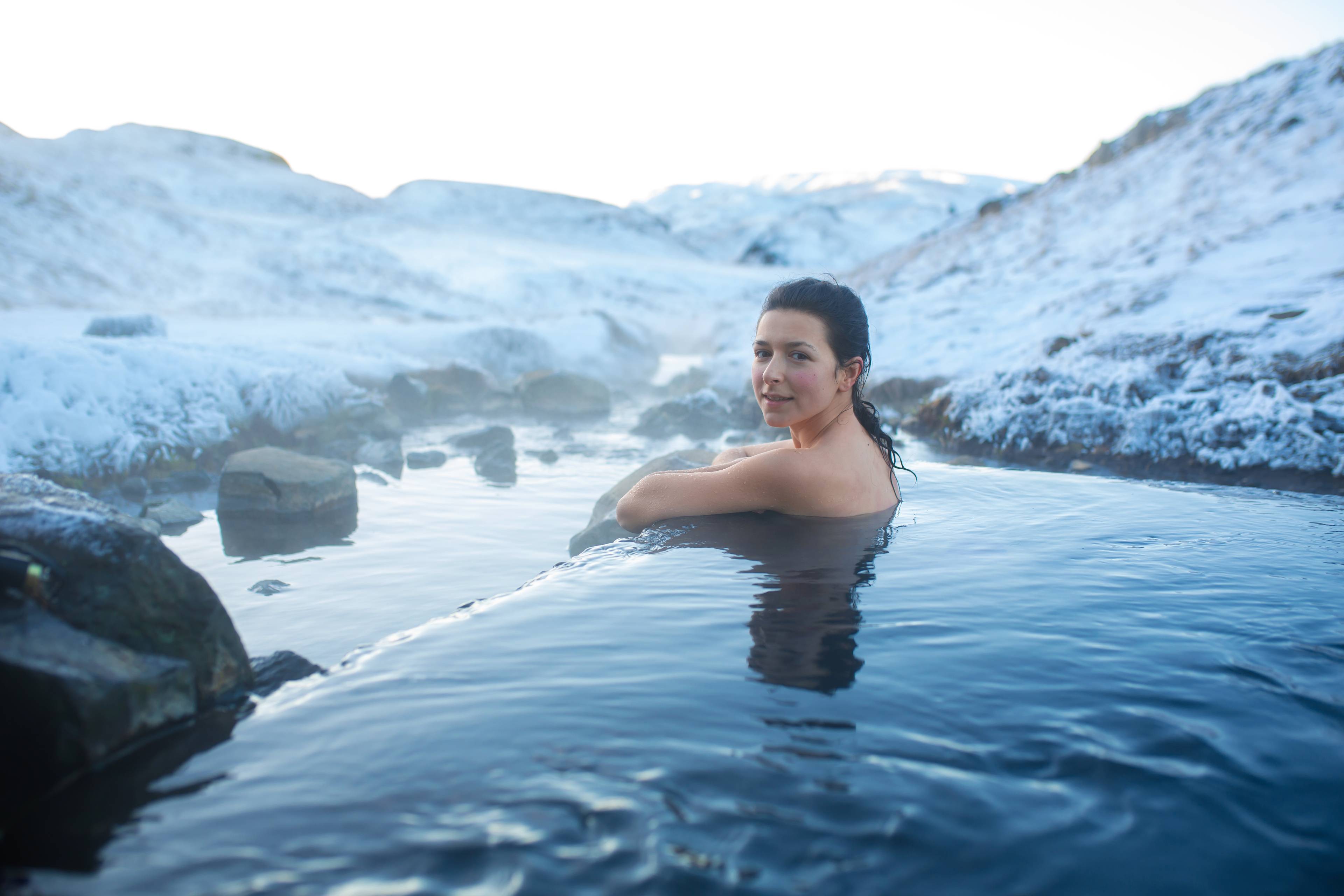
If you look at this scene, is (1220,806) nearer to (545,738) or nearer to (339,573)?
(545,738)

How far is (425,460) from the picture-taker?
7.75 m

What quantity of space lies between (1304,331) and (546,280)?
916 inches

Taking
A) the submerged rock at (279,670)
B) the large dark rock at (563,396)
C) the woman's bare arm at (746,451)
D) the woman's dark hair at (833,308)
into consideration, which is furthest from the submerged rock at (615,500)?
the large dark rock at (563,396)

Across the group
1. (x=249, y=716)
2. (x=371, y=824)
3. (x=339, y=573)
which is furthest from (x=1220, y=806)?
(x=339, y=573)

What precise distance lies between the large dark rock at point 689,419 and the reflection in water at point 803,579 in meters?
6.15

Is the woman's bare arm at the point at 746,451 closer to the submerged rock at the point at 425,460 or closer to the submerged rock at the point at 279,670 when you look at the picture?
the submerged rock at the point at 279,670

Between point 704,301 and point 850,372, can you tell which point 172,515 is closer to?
point 850,372

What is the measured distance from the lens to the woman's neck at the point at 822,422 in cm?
346

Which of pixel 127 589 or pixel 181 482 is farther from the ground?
pixel 127 589

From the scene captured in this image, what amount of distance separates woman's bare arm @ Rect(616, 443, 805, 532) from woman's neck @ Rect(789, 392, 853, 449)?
0.25 metres

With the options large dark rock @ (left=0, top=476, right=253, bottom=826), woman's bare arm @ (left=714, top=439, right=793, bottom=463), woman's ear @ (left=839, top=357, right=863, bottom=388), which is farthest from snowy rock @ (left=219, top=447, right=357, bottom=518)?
woman's ear @ (left=839, top=357, right=863, bottom=388)

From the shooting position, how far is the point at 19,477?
7.38 ft

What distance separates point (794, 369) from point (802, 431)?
1.35 ft

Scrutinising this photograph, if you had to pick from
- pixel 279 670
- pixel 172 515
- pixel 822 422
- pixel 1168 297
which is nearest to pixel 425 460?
pixel 172 515
